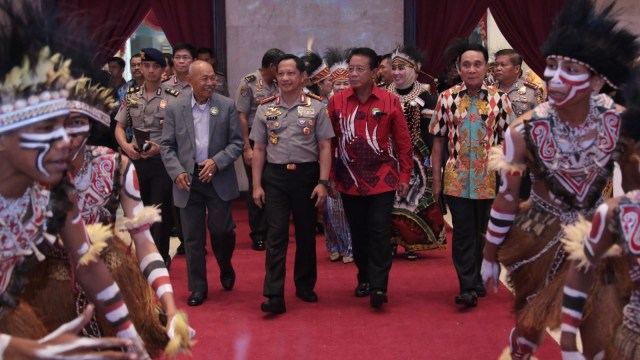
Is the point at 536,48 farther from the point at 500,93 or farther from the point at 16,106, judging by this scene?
the point at 16,106

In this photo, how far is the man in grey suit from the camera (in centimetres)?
602

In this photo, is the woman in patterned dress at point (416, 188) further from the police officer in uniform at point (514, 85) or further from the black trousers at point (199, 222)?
the black trousers at point (199, 222)

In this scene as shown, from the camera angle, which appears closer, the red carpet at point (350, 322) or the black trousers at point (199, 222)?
the red carpet at point (350, 322)

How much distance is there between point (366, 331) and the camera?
537cm

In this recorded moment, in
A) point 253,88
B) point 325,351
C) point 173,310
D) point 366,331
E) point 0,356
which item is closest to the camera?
point 0,356

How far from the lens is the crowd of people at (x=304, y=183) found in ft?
9.19

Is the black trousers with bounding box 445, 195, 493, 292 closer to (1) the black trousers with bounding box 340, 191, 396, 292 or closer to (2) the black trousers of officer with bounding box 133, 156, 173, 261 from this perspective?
(1) the black trousers with bounding box 340, 191, 396, 292

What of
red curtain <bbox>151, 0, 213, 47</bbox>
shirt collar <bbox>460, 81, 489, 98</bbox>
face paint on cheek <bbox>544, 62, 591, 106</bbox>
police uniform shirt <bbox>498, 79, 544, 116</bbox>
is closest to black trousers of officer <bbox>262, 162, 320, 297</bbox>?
shirt collar <bbox>460, 81, 489, 98</bbox>

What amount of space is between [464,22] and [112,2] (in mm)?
4243

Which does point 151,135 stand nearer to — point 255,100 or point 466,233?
point 255,100

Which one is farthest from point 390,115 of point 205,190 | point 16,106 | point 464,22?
point 464,22

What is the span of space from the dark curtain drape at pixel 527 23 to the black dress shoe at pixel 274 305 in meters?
6.09

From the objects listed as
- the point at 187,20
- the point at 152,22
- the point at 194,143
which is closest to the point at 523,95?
the point at 194,143

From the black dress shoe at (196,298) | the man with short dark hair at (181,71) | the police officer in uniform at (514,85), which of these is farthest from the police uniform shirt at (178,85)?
the police officer in uniform at (514,85)
